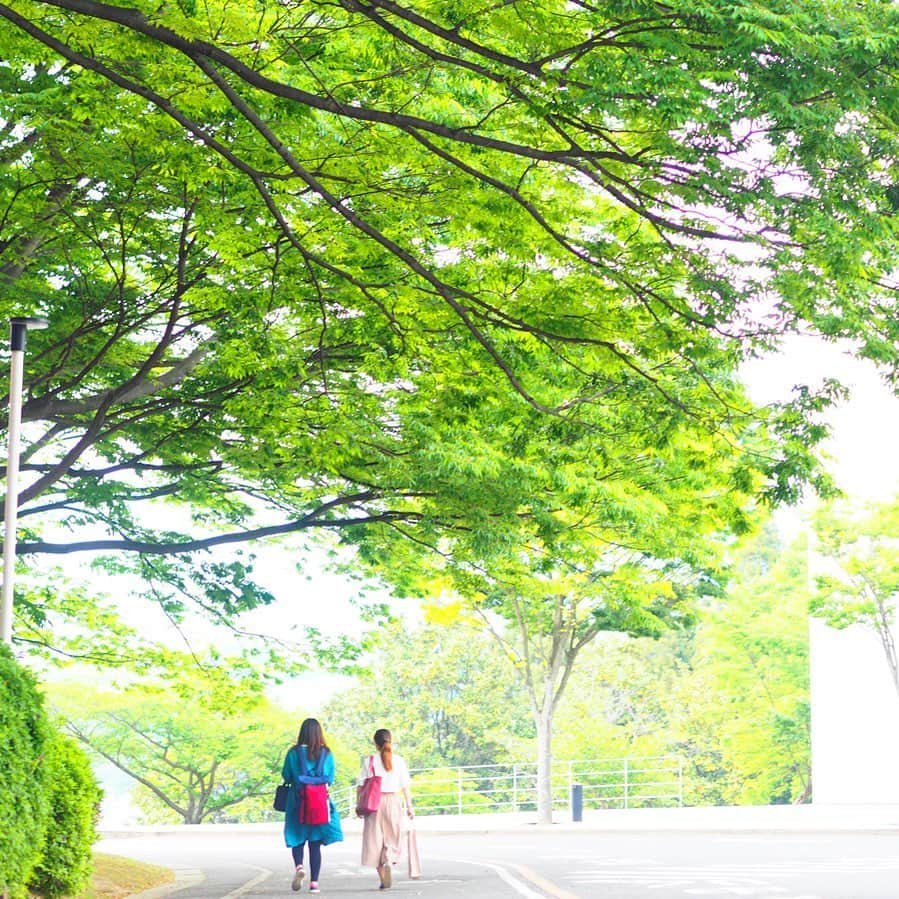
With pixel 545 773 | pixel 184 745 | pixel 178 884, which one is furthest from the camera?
pixel 184 745

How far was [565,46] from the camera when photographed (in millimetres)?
8547

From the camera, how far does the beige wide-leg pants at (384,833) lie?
14484 mm

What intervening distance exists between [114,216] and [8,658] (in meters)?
5.59

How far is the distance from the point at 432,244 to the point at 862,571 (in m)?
26.1

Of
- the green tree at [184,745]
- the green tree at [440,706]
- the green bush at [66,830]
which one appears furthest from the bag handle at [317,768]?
the green tree at [440,706]

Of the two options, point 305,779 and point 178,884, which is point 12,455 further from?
point 178,884

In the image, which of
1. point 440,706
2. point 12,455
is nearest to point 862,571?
point 12,455

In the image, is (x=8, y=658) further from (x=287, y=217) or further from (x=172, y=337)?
(x=172, y=337)

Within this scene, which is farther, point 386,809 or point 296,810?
point 386,809

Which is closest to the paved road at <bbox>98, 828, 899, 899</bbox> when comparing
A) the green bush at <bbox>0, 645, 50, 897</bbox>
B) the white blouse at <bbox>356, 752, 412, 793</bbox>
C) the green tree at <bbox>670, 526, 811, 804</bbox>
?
the white blouse at <bbox>356, 752, 412, 793</bbox>

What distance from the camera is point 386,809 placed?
48.6 feet

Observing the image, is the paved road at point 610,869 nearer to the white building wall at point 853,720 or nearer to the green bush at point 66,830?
the green bush at point 66,830

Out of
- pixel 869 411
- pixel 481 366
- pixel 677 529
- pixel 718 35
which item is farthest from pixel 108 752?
pixel 718 35

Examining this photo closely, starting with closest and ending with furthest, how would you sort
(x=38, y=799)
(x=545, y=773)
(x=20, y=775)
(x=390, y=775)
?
(x=20, y=775)
(x=38, y=799)
(x=390, y=775)
(x=545, y=773)
